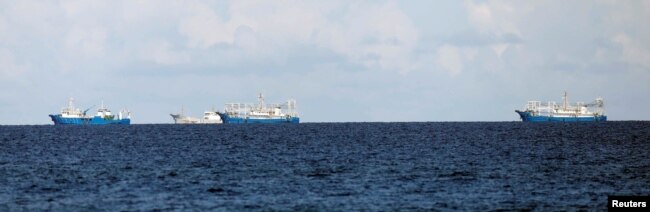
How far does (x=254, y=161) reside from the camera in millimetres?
87625

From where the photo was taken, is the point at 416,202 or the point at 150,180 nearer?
the point at 416,202

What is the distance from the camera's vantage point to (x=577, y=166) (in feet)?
259

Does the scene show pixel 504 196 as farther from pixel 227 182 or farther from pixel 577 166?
pixel 577 166

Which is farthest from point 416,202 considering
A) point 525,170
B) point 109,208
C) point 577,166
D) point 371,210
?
point 577,166

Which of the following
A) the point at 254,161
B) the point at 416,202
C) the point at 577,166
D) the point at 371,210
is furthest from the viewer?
the point at 254,161

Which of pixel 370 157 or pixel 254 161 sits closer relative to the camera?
pixel 254 161

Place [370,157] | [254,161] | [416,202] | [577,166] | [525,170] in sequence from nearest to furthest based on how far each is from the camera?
1. [416,202]
2. [525,170]
3. [577,166]
4. [254,161]
5. [370,157]

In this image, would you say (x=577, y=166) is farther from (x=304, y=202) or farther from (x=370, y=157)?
(x=304, y=202)

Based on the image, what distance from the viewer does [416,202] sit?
169 ft

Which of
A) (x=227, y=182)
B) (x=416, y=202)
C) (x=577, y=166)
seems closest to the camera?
(x=416, y=202)

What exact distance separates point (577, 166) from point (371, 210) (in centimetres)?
3633

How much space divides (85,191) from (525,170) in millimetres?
34708

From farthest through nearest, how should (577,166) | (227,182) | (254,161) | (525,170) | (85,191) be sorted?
(254,161), (577,166), (525,170), (227,182), (85,191)

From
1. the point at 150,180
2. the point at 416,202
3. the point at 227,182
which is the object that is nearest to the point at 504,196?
the point at 416,202
